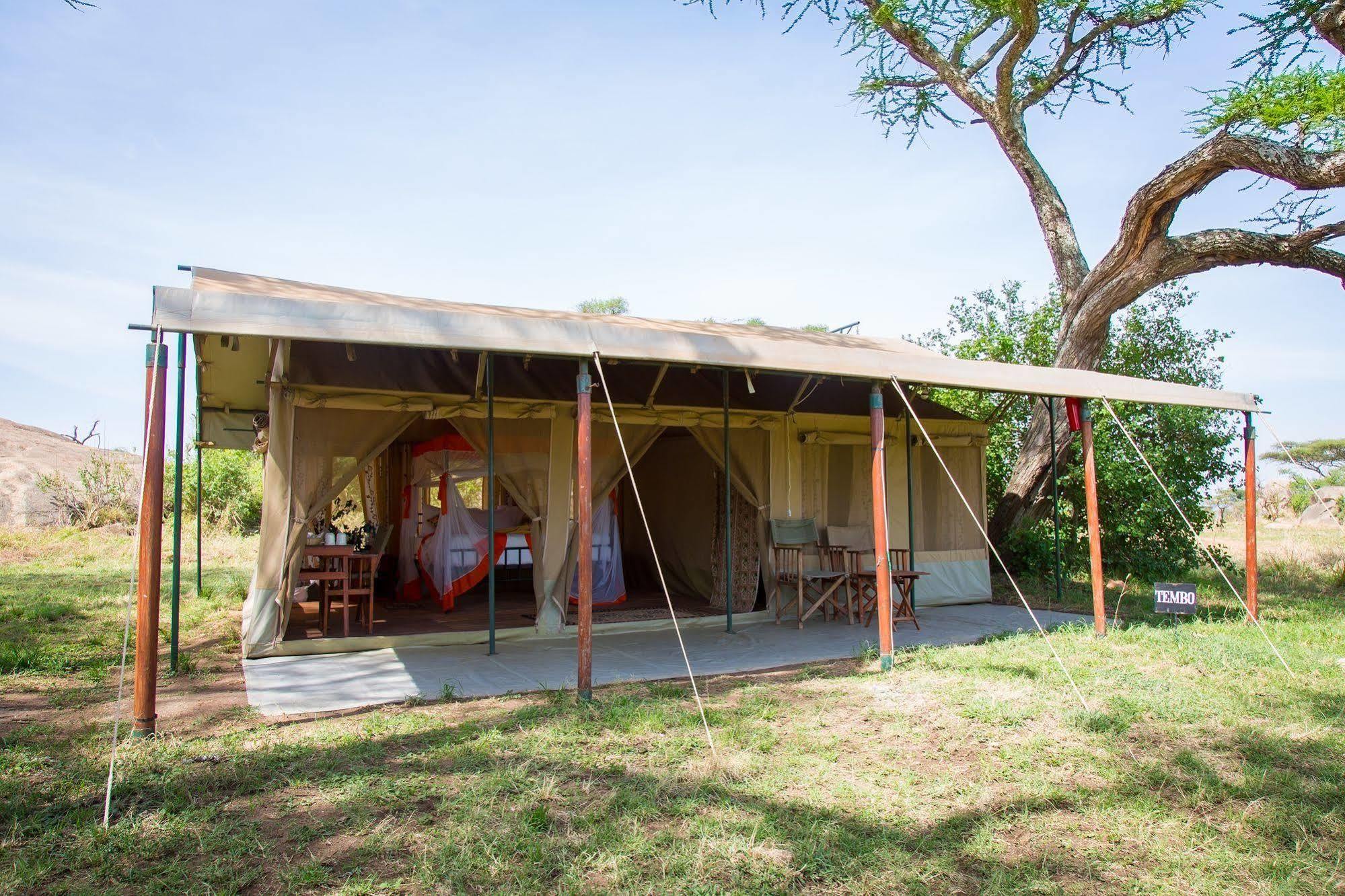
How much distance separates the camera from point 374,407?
5953 mm

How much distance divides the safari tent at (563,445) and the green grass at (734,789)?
3.10 feet

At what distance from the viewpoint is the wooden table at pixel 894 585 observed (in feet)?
22.6

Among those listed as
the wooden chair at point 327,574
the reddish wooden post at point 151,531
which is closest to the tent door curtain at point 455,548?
the wooden chair at point 327,574

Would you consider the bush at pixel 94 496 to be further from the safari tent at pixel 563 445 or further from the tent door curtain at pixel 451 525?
the tent door curtain at pixel 451 525

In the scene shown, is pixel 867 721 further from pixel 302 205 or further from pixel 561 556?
pixel 302 205

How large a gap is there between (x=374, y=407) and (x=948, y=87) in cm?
828

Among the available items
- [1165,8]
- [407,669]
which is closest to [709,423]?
[407,669]

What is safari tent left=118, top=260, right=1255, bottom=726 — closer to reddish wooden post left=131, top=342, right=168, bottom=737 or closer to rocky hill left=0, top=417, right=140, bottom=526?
reddish wooden post left=131, top=342, right=168, bottom=737

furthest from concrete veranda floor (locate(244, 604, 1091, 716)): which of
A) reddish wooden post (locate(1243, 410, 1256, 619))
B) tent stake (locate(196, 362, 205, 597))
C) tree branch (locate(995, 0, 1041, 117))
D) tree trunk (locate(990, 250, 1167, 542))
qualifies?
tree branch (locate(995, 0, 1041, 117))

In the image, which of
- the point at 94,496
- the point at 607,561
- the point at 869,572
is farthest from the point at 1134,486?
the point at 94,496

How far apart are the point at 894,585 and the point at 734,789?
4755 millimetres

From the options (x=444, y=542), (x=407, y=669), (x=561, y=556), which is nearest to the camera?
(x=407, y=669)

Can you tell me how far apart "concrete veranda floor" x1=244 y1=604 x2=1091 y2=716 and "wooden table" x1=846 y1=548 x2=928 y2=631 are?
0.19m

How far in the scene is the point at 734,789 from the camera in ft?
10.2
